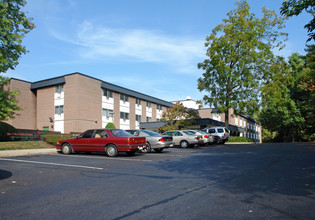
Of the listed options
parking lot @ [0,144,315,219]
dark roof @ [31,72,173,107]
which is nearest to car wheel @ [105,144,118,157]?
parking lot @ [0,144,315,219]

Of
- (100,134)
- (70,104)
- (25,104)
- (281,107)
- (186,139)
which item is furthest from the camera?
(281,107)

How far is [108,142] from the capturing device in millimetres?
13727

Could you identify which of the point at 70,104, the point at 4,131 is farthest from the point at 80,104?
the point at 4,131

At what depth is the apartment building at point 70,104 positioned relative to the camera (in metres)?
34.8

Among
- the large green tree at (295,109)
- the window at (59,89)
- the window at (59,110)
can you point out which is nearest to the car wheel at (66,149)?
the window at (59,110)

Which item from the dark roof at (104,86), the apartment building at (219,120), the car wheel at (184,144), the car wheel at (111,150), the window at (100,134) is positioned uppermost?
the dark roof at (104,86)

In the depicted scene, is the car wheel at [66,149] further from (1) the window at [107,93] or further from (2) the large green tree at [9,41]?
(1) the window at [107,93]

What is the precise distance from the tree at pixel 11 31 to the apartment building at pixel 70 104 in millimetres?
14032

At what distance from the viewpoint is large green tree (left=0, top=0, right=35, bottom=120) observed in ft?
61.6

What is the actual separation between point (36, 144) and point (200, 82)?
73.2 feet

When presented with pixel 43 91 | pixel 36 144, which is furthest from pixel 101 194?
pixel 43 91

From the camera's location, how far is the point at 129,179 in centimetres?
719

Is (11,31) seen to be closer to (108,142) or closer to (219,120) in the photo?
(108,142)

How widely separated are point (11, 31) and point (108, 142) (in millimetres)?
13408
